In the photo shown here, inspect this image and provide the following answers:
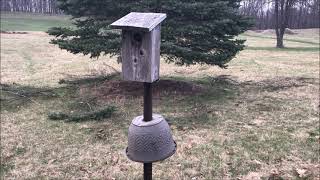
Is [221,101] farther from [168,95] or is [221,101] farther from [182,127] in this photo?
[182,127]

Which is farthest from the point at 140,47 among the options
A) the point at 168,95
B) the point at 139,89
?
the point at 139,89

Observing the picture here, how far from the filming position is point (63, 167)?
6.48 metres

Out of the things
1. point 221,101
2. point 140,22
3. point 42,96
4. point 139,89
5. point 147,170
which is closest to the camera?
point 140,22

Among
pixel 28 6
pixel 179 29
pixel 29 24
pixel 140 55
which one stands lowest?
pixel 140 55

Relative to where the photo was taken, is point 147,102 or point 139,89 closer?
point 147,102

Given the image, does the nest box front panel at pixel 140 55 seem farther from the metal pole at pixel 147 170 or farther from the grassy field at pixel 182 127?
the grassy field at pixel 182 127

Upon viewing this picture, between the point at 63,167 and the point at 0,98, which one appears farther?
the point at 0,98

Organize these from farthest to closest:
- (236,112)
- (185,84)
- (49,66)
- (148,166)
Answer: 1. (49,66)
2. (185,84)
3. (236,112)
4. (148,166)

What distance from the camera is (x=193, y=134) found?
7723mm

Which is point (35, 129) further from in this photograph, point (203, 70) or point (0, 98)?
point (203, 70)

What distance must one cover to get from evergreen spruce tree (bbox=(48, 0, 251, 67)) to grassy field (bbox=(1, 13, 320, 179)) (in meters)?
1.21

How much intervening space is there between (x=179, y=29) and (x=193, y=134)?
3.09 metres

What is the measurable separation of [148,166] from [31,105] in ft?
20.9

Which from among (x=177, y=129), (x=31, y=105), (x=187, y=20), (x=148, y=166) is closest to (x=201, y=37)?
(x=187, y=20)
